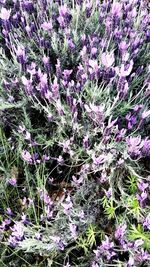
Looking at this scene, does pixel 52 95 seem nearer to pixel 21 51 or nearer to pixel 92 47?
pixel 21 51

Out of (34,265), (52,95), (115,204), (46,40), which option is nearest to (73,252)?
(34,265)

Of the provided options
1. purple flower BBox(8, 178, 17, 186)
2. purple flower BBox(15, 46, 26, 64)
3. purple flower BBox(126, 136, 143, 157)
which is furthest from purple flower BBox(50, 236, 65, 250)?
purple flower BBox(15, 46, 26, 64)

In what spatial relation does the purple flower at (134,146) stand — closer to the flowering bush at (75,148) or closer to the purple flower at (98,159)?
the flowering bush at (75,148)

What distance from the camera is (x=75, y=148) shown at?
81.9 inches

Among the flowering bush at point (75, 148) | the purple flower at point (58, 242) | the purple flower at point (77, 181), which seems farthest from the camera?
the purple flower at point (77, 181)

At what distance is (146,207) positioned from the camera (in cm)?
191

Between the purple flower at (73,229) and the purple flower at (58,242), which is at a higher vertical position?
the purple flower at (73,229)

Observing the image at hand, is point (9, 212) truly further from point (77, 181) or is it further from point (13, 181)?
point (77, 181)

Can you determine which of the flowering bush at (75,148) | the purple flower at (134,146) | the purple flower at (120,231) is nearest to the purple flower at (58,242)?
the flowering bush at (75,148)

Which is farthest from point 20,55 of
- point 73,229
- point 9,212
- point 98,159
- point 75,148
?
point 73,229

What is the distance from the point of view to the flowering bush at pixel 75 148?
1844 millimetres

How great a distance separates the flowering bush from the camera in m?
1.84

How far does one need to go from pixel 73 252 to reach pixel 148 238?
1.29 feet

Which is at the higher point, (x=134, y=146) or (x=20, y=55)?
(x=20, y=55)
